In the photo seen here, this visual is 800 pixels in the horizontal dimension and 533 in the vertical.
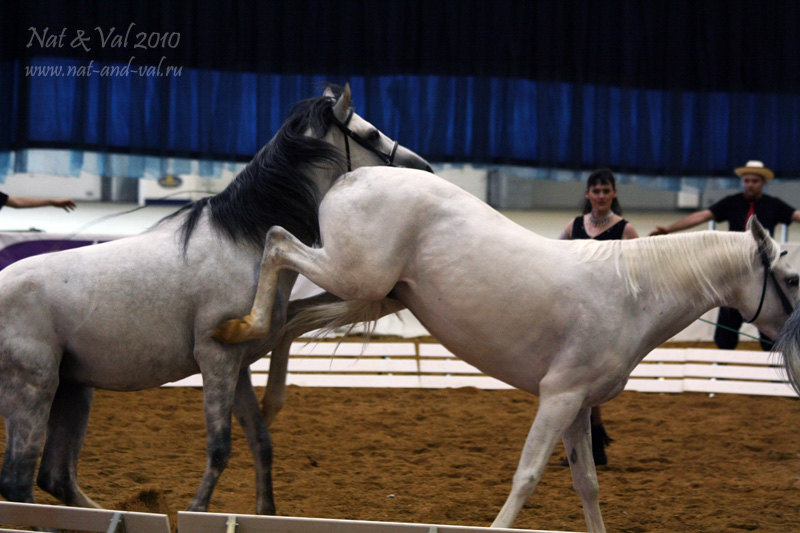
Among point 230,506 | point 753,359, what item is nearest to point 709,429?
point 753,359

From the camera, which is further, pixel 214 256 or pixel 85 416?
pixel 85 416

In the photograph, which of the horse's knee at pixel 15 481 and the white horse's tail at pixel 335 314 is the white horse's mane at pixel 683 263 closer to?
the white horse's tail at pixel 335 314

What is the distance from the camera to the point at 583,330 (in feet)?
10.9

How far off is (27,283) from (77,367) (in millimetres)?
402

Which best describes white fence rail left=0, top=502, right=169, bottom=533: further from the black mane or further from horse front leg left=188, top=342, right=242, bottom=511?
the black mane

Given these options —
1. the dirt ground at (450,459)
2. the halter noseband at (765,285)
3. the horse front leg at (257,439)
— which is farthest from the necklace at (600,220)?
the horse front leg at (257,439)

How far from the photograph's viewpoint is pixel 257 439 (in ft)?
12.6

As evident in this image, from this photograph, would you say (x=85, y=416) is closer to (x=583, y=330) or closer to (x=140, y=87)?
(x=583, y=330)

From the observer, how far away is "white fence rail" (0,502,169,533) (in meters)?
2.81

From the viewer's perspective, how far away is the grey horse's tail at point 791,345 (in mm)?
3281

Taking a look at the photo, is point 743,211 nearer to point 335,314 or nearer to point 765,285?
point 765,285

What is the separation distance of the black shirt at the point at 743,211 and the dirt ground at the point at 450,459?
5.06ft

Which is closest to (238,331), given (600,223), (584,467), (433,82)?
(584,467)

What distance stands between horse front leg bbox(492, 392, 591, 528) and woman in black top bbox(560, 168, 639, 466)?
1974 mm
